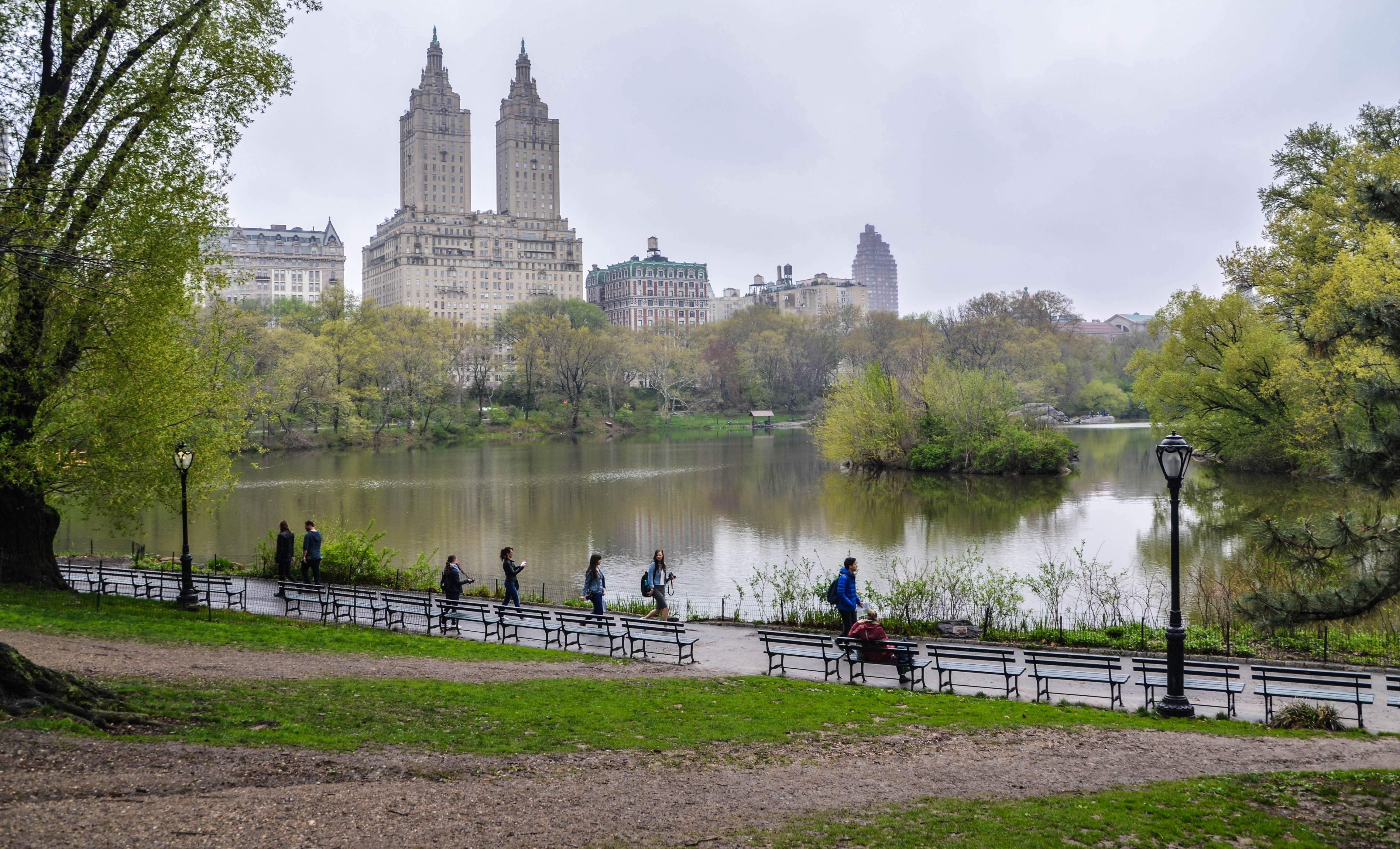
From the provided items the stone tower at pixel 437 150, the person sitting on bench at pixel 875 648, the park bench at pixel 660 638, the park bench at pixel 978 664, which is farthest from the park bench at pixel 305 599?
the stone tower at pixel 437 150

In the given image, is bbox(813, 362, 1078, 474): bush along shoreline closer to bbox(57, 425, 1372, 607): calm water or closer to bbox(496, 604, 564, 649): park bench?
bbox(57, 425, 1372, 607): calm water

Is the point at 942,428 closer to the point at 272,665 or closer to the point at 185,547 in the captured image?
the point at 185,547

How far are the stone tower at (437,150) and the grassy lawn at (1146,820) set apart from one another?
172 meters

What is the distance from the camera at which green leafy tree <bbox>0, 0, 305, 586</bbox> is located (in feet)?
53.6

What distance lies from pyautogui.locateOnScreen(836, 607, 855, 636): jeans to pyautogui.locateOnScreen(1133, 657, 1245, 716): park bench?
14.2ft

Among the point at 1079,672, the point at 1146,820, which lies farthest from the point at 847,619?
the point at 1146,820

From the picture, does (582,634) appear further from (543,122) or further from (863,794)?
(543,122)

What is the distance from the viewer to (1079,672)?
1348 cm

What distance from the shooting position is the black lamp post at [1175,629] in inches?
457

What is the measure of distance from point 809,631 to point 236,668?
958 centimetres

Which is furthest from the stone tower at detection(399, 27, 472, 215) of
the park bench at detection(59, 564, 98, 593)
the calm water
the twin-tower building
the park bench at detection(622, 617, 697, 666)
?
the park bench at detection(622, 617, 697, 666)

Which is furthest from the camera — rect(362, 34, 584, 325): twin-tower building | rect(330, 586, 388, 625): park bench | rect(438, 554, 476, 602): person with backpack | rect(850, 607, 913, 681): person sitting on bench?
rect(362, 34, 584, 325): twin-tower building

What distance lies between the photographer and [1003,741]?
1006 centimetres

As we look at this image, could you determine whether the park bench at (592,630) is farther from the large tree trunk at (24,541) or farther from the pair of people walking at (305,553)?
the large tree trunk at (24,541)
